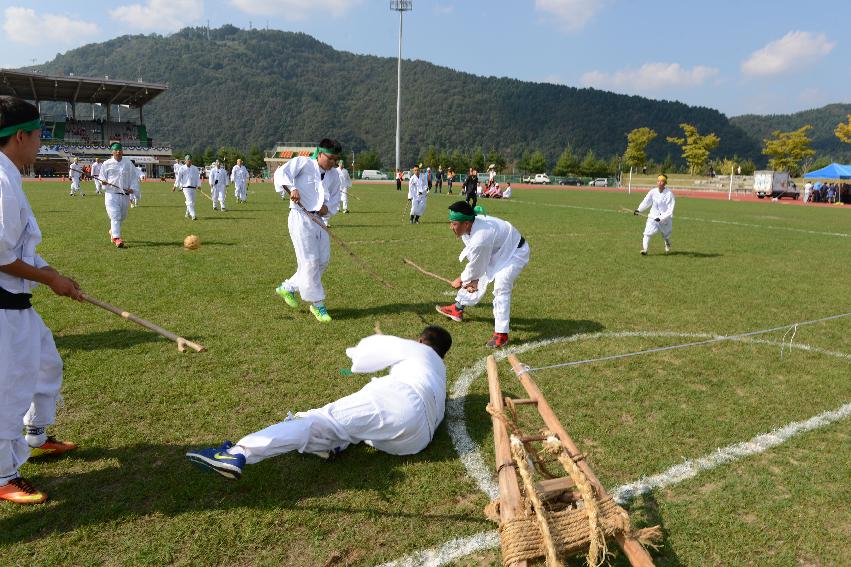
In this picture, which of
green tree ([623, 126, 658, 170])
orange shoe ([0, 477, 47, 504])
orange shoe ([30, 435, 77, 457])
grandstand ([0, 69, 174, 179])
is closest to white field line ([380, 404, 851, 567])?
orange shoe ([0, 477, 47, 504])

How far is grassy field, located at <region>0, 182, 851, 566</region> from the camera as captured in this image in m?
3.06

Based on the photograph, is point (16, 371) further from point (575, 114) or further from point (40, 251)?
point (575, 114)

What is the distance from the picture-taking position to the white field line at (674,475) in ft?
9.53

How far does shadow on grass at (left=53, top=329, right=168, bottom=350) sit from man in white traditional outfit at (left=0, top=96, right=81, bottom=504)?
2.77m

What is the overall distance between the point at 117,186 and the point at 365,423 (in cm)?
1245

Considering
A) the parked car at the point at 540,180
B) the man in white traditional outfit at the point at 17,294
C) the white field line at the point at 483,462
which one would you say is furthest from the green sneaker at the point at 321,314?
the parked car at the point at 540,180

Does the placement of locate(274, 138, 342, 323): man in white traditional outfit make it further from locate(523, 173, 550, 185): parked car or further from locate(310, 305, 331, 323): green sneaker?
locate(523, 173, 550, 185): parked car

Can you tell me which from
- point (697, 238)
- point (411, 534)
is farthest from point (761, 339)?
point (697, 238)

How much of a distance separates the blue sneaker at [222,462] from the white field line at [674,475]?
1.06 metres

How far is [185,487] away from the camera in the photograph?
11.4ft

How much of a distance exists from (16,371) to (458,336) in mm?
4507

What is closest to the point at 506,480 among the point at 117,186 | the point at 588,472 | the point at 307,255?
the point at 588,472

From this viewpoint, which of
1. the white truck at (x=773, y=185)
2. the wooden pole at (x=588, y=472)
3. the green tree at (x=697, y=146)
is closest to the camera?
the wooden pole at (x=588, y=472)

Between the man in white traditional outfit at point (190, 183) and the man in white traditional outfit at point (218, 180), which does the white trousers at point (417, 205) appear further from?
the man in white traditional outfit at point (218, 180)
